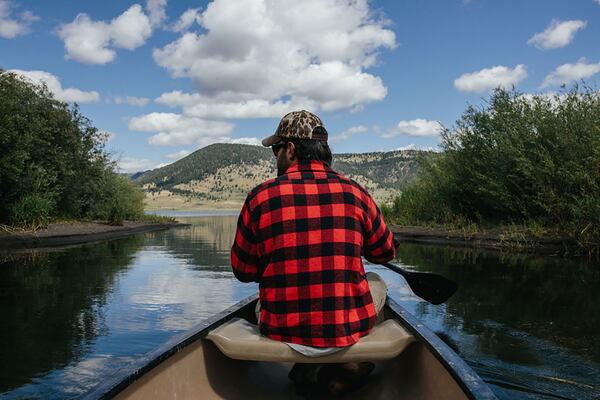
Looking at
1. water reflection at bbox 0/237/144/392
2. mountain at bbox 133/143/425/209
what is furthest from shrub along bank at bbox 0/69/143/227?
mountain at bbox 133/143/425/209

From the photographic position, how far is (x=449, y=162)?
21984mm

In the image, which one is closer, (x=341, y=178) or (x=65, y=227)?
(x=341, y=178)

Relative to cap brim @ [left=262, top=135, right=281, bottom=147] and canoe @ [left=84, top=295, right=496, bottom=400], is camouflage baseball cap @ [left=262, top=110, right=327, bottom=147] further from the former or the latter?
canoe @ [left=84, top=295, right=496, bottom=400]

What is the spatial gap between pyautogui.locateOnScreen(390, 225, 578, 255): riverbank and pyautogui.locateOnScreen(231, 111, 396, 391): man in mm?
13037

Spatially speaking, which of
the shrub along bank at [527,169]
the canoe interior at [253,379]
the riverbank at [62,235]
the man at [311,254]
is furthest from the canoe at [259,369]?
the riverbank at [62,235]

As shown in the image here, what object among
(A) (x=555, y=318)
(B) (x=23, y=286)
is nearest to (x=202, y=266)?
(B) (x=23, y=286)

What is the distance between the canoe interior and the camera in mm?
2559

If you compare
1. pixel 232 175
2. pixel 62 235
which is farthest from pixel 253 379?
pixel 232 175

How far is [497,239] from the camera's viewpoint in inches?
666

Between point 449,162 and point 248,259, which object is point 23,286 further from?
point 449,162

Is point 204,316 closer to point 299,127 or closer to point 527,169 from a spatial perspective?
point 299,127

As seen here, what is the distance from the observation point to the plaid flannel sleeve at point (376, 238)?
2.78 metres

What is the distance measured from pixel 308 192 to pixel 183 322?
4264 mm

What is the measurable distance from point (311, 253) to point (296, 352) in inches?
20.9
